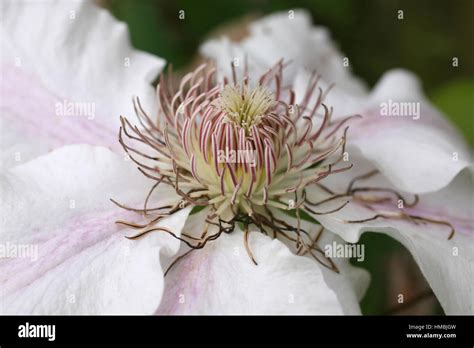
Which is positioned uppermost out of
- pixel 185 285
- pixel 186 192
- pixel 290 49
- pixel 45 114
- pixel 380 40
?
pixel 380 40

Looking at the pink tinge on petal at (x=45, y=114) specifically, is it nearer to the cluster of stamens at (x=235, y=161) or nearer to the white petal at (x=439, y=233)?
the cluster of stamens at (x=235, y=161)

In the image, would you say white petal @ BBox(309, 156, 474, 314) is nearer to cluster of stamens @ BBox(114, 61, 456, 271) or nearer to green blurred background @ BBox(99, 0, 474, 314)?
cluster of stamens @ BBox(114, 61, 456, 271)

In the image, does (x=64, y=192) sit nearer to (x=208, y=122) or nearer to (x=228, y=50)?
(x=208, y=122)

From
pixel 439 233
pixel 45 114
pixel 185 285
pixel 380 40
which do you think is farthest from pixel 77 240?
pixel 380 40

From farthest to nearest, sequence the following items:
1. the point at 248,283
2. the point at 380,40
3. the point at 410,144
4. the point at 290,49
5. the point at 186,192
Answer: the point at 380,40, the point at 290,49, the point at 410,144, the point at 186,192, the point at 248,283

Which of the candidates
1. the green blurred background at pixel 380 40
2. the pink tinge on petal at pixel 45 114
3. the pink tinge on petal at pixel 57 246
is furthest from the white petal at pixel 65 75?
the green blurred background at pixel 380 40

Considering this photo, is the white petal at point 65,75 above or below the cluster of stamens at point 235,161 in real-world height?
above

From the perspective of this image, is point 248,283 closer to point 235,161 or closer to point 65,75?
point 235,161

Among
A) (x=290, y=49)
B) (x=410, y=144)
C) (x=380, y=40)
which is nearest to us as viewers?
(x=410, y=144)
